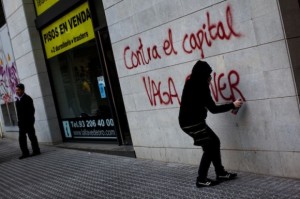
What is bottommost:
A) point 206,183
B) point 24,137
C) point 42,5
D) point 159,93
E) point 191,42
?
point 206,183

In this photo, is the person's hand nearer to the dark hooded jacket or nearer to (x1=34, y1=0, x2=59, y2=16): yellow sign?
the dark hooded jacket

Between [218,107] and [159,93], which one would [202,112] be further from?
[159,93]

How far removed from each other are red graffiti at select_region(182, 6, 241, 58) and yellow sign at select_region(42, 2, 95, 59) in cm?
354

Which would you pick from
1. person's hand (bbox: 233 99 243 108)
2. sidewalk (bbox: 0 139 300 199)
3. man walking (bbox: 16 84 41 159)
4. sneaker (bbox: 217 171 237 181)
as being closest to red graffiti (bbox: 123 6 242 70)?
person's hand (bbox: 233 99 243 108)

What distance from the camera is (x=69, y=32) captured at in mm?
10453

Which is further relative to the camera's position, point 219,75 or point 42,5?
point 42,5

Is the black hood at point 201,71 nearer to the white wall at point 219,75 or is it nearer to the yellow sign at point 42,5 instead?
the white wall at point 219,75

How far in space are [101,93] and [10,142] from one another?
704cm

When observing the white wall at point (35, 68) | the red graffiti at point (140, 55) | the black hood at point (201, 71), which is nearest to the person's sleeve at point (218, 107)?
the black hood at point (201, 71)

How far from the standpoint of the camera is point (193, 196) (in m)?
5.45

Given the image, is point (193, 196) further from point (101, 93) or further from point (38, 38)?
point (38, 38)

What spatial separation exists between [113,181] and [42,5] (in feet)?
20.1

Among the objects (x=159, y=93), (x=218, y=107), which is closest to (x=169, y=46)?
(x=159, y=93)

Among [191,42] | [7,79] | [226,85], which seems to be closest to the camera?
[226,85]
